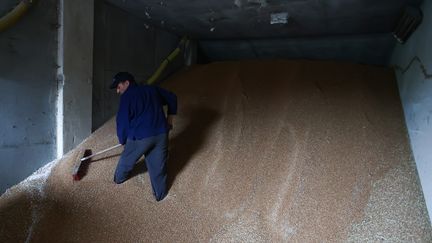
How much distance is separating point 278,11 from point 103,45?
1.82 m

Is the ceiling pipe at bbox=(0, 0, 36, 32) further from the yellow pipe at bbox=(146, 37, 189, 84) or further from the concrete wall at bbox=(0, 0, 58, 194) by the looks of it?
the yellow pipe at bbox=(146, 37, 189, 84)

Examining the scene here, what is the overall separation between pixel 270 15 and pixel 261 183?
187 centimetres

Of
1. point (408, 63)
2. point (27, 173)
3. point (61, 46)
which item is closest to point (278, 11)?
point (408, 63)

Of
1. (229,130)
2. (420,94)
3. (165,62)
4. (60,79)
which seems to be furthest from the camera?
(165,62)

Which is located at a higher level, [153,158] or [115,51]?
[115,51]

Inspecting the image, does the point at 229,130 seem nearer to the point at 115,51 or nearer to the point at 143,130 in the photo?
the point at 143,130

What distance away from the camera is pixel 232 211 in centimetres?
220

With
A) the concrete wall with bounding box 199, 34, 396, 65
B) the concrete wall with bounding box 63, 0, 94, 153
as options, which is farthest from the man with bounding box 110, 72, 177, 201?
the concrete wall with bounding box 199, 34, 396, 65

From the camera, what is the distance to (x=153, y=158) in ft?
7.93

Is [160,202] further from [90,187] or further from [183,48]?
[183,48]

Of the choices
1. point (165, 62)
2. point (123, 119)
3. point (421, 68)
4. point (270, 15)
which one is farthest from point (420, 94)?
point (165, 62)

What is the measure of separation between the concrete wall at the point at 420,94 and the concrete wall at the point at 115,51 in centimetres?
284

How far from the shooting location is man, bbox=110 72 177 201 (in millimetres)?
2357

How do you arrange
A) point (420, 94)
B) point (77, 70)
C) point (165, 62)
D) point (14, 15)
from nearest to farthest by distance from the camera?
point (14, 15) → point (420, 94) → point (77, 70) → point (165, 62)
